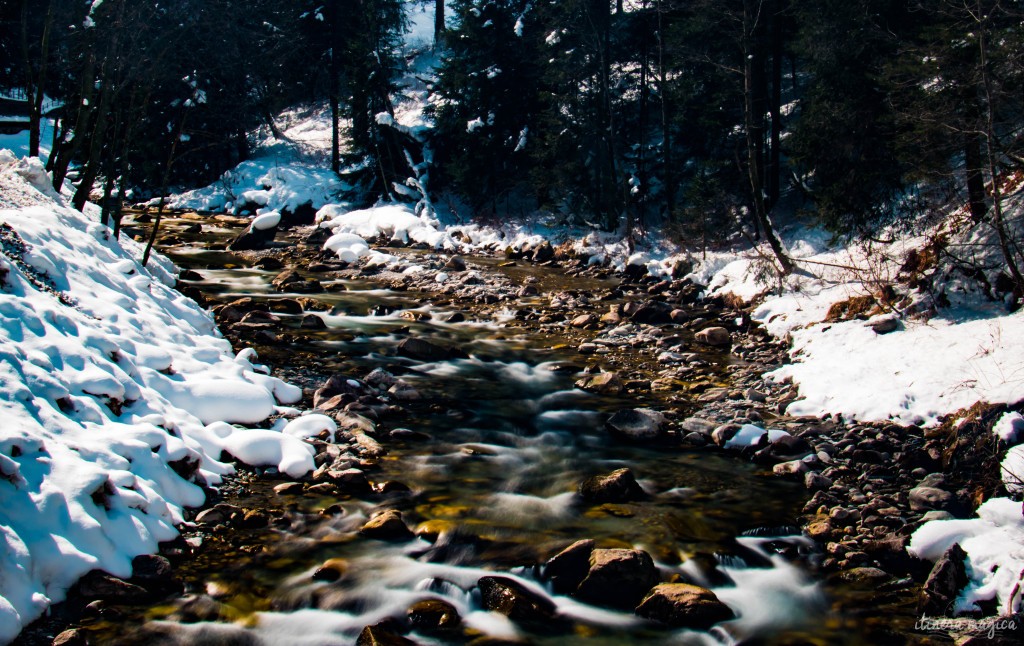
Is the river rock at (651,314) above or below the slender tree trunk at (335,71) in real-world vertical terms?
below

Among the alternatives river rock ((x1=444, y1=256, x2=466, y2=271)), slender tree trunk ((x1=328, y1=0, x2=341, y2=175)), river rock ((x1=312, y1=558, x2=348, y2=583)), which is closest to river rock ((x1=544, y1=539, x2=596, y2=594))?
river rock ((x1=312, y1=558, x2=348, y2=583))

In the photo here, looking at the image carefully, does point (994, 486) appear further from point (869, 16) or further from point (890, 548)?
point (869, 16)

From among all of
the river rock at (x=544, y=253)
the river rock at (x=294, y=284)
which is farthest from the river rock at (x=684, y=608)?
the river rock at (x=544, y=253)

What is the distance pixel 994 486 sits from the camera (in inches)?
257

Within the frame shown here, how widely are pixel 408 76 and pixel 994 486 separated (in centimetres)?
4023

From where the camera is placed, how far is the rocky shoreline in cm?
532

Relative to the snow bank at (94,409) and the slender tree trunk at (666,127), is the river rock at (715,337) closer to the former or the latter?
the snow bank at (94,409)

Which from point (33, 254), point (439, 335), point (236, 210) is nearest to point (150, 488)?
point (33, 254)

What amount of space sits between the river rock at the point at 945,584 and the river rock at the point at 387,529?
4215 millimetres

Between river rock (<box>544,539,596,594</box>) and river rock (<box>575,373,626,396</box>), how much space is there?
503cm

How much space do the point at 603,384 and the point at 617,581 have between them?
18.2 feet

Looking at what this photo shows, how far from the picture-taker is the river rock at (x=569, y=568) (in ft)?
18.6

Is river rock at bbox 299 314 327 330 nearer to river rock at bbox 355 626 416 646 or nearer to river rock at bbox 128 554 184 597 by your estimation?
river rock at bbox 128 554 184 597

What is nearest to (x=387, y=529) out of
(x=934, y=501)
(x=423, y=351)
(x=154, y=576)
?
(x=154, y=576)
